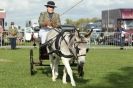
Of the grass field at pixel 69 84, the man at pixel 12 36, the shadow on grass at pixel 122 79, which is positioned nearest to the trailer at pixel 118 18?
the man at pixel 12 36

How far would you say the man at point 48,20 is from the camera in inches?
584

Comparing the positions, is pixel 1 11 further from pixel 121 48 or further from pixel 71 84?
pixel 71 84

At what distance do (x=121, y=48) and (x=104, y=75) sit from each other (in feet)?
68.2

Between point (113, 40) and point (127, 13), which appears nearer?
point (113, 40)

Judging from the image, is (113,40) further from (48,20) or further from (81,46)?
(81,46)

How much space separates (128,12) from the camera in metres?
50.3

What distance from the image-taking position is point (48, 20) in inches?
585

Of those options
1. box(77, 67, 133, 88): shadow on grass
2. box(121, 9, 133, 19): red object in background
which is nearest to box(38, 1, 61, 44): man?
box(77, 67, 133, 88): shadow on grass

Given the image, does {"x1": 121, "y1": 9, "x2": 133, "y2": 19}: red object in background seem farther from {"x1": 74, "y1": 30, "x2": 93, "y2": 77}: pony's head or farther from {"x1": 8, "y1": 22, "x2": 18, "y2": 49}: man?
{"x1": 74, "y1": 30, "x2": 93, "y2": 77}: pony's head

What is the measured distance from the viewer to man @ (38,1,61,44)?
14.8m

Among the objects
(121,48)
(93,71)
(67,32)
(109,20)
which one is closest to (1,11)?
(109,20)

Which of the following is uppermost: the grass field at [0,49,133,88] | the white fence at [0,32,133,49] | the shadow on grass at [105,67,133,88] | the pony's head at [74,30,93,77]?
the pony's head at [74,30,93,77]

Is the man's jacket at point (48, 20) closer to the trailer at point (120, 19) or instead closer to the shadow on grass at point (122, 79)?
the shadow on grass at point (122, 79)

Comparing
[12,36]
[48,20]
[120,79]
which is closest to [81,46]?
[48,20]
